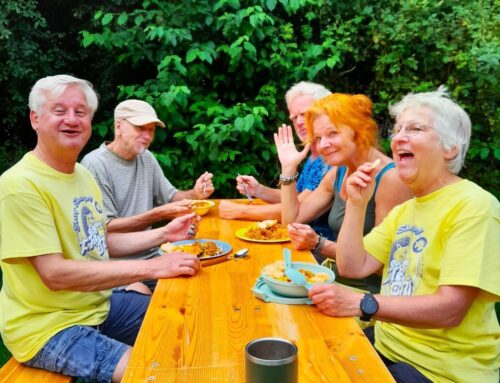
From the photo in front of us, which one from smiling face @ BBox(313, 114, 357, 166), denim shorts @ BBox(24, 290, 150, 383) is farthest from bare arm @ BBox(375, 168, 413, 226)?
denim shorts @ BBox(24, 290, 150, 383)

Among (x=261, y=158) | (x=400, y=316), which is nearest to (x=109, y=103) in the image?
(x=261, y=158)

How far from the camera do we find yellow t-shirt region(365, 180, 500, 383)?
4.97 feet

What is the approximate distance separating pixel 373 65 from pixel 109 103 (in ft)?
11.0

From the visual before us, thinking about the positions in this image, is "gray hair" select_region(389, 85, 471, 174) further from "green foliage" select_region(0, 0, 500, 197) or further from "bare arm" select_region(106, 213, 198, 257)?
"green foliage" select_region(0, 0, 500, 197)

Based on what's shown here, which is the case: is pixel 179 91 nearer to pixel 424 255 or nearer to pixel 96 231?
pixel 96 231

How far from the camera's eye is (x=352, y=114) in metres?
2.33

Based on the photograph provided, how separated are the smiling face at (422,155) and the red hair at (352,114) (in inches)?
22.6

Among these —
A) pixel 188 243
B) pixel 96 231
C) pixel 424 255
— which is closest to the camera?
pixel 424 255

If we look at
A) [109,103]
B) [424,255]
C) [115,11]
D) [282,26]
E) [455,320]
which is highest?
[115,11]

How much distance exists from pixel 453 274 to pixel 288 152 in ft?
4.74

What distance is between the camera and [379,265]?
1987mm

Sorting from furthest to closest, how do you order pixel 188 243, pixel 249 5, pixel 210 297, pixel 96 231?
pixel 249 5, pixel 188 243, pixel 96 231, pixel 210 297

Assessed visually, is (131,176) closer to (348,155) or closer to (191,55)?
(348,155)

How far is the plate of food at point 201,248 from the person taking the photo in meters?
2.19
